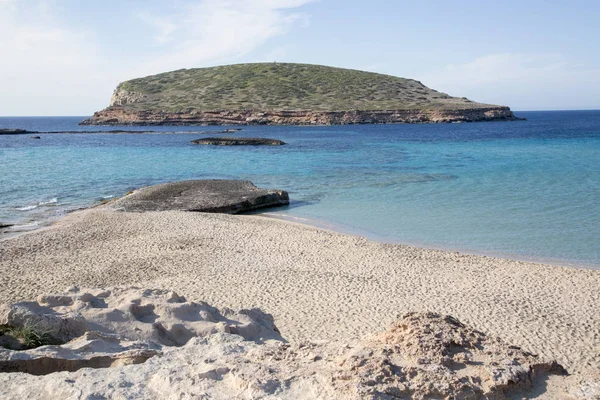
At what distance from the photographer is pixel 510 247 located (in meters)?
14.9

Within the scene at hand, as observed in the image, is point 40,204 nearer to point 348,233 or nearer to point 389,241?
point 348,233

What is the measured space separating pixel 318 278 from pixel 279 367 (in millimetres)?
7759

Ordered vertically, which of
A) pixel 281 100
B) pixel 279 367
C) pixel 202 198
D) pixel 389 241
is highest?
pixel 281 100

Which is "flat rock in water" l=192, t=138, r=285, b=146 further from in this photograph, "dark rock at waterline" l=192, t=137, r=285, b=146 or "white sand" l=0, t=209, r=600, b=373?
"white sand" l=0, t=209, r=600, b=373

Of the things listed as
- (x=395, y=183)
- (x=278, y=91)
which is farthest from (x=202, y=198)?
(x=278, y=91)

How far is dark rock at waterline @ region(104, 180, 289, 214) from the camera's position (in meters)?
20.7

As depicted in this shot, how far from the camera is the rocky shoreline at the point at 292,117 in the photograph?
8575 centimetres

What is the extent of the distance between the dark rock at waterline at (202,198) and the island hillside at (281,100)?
2487 inches

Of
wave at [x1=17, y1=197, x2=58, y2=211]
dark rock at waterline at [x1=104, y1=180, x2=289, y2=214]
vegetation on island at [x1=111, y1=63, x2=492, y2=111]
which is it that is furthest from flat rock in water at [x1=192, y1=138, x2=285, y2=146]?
vegetation on island at [x1=111, y1=63, x2=492, y2=111]

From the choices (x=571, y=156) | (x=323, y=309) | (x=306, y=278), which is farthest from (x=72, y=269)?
(x=571, y=156)

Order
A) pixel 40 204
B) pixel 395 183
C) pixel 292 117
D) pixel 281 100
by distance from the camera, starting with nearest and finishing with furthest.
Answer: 1. pixel 40 204
2. pixel 395 183
3. pixel 292 117
4. pixel 281 100

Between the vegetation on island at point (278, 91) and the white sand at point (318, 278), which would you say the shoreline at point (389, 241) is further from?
the vegetation on island at point (278, 91)

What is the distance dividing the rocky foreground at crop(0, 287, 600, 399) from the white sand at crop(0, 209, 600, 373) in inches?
152

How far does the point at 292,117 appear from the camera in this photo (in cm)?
8569
